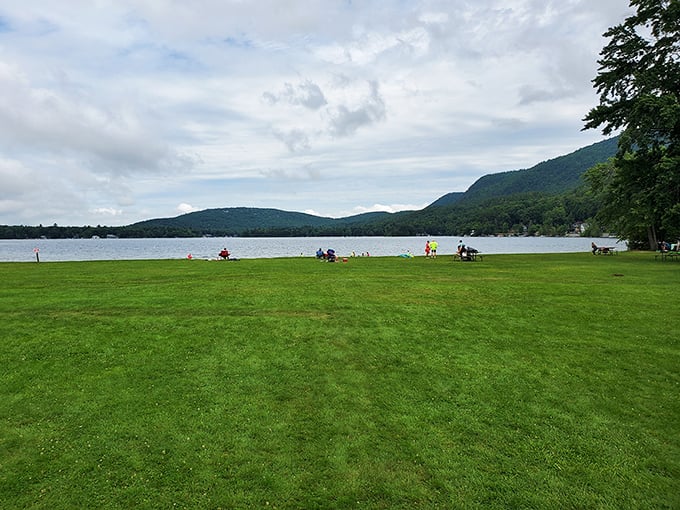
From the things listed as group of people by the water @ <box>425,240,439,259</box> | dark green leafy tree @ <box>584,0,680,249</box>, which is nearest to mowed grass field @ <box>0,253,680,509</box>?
dark green leafy tree @ <box>584,0,680,249</box>

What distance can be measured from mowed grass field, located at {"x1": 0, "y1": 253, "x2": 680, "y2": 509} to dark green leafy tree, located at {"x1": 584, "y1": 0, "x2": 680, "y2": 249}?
698 inches

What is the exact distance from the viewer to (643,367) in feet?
37.6

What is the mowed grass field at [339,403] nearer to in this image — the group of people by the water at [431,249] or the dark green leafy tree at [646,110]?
the dark green leafy tree at [646,110]

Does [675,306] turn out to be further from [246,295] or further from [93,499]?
[93,499]

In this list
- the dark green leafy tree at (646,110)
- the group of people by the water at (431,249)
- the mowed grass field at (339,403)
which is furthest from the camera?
the group of people by the water at (431,249)

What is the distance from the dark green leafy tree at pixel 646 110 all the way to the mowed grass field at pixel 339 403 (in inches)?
698

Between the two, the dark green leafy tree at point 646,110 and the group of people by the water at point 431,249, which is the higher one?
the dark green leafy tree at point 646,110

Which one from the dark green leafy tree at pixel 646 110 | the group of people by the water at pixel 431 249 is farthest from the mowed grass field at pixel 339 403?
the group of people by the water at pixel 431 249

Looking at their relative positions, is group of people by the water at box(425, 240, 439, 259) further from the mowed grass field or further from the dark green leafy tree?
the mowed grass field

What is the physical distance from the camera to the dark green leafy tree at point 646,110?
3027 cm

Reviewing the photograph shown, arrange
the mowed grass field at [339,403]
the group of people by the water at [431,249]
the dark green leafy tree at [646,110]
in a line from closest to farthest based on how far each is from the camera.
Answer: the mowed grass field at [339,403], the dark green leafy tree at [646,110], the group of people by the water at [431,249]

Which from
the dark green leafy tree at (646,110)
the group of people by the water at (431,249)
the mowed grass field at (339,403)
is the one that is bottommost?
the mowed grass field at (339,403)

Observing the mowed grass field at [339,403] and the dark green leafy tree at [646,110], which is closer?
the mowed grass field at [339,403]

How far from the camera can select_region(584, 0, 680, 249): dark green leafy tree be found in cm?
3027
